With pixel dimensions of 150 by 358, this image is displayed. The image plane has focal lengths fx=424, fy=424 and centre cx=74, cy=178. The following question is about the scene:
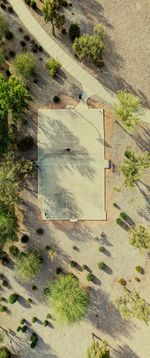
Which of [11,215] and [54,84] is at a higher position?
[54,84]

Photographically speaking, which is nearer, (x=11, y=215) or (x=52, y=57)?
(x=11, y=215)

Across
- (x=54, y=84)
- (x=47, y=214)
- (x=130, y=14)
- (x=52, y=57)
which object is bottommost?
(x=47, y=214)

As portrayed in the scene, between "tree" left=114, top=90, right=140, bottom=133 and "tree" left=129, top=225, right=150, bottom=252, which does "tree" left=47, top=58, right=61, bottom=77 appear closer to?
"tree" left=114, top=90, right=140, bottom=133

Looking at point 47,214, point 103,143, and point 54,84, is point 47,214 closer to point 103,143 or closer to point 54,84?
point 103,143

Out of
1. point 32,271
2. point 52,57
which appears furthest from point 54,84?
point 32,271

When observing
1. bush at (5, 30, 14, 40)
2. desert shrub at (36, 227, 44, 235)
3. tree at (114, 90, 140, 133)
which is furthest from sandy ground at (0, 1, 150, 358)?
bush at (5, 30, 14, 40)
